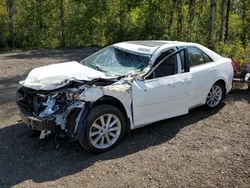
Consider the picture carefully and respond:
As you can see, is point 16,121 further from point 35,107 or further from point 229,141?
point 229,141

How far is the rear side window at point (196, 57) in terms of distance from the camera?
6.28 m

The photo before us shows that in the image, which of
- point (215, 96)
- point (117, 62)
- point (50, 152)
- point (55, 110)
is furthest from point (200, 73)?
point (50, 152)

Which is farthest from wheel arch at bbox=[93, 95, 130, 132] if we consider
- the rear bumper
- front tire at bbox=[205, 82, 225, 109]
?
front tire at bbox=[205, 82, 225, 109]

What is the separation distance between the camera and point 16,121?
629 cm

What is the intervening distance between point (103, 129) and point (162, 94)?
1213 millimetres

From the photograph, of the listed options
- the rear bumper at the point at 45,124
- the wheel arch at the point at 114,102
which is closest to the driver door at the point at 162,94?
the wheel arch at the point at 114,102

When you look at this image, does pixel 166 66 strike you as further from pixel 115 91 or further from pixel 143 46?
pixel 115 91

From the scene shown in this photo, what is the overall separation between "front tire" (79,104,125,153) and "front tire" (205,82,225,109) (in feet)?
7.94

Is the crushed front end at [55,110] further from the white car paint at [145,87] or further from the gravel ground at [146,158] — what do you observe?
the gravel ground at [146,158]

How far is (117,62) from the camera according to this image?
19.3 ft

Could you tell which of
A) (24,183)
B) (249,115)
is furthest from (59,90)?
(249,115)

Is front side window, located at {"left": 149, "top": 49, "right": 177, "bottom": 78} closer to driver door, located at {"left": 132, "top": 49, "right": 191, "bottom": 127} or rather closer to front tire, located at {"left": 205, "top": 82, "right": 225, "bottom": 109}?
driver door, located at {"left": 132, "top": 49, "right": 191, "bottom": 127}

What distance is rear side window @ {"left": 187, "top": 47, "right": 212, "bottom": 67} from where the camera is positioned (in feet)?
20.6

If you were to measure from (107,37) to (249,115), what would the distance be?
15.4 meters
